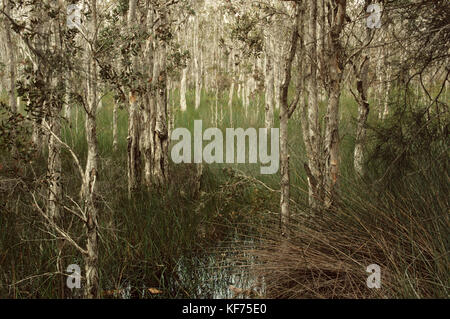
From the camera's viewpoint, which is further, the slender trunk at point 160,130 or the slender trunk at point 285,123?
the slender trunk at point 160,130

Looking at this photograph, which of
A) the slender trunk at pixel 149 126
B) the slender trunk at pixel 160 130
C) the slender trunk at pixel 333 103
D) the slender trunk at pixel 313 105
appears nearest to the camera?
the slender trunk at pixel 333 103

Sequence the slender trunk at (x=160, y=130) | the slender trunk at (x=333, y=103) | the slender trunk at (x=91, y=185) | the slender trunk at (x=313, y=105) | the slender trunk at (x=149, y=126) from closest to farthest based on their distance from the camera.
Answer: the slender trunk at (x=91, y=185), the slender trunk at (x=333, y=103), the slender trunk at (x=313, y=105), the slender trunk at (x=160, y=130), the slender trunk at (x=149, y=126)

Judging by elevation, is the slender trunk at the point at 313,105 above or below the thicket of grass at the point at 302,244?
above

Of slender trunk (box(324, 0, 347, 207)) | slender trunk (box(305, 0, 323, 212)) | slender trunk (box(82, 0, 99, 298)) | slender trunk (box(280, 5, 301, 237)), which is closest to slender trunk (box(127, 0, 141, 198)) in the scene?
slender trunk (box(305, 0, 323, 212))

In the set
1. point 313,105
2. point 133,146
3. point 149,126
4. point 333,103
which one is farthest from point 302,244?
point 149,126

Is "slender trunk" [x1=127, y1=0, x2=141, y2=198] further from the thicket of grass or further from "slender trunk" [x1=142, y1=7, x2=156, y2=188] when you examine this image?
the thicket of grass

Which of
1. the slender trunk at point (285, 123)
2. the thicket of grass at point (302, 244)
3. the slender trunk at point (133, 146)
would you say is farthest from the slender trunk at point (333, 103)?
the slender trunk at point (133, 146)

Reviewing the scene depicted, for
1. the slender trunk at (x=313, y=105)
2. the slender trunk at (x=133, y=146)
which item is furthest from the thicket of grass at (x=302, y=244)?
the slender trunk at (x=133, y=146)

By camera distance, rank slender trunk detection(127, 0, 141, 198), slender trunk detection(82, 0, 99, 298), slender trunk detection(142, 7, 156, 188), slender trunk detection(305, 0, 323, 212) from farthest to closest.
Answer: slender trunk detection(142, 7, 156, 188) < slender trunk detection(127, 0, 141, 198) < slender trunk detection(305, 0, 323, 212) < slender trunk detection(82, 0, 99, 298)

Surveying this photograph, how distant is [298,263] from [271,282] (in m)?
0.30

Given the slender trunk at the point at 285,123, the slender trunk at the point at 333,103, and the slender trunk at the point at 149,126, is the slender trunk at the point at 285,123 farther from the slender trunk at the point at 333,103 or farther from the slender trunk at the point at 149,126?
the slender trunk at the point at 149,126

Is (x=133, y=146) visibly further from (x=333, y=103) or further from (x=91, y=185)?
(x=333, y=103)

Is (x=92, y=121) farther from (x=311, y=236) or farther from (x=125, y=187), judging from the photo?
(x=125, y=187)
